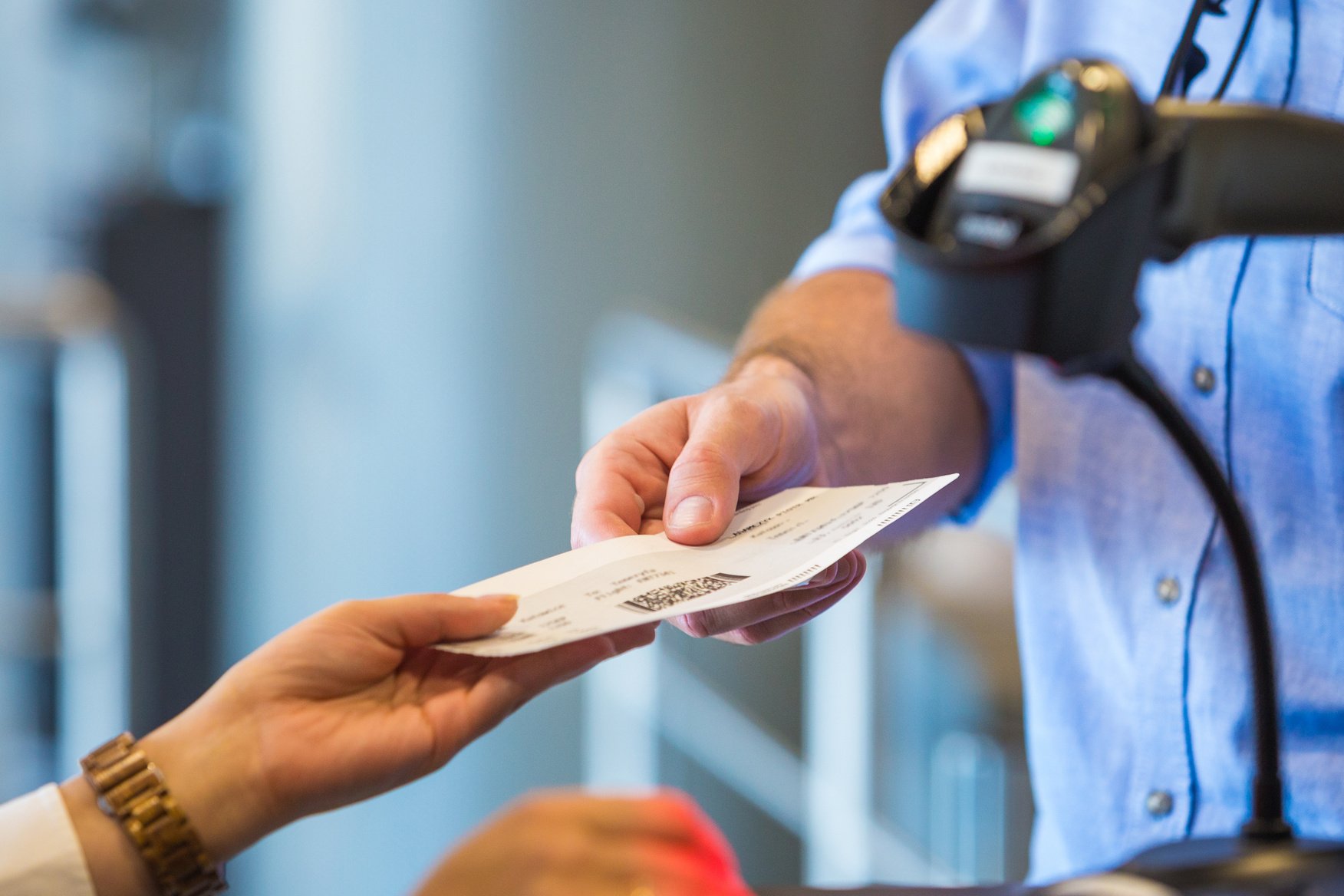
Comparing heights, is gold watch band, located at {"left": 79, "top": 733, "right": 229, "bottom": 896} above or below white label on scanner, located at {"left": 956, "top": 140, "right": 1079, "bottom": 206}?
below

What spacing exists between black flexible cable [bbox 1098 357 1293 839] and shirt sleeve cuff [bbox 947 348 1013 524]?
0.92 feet

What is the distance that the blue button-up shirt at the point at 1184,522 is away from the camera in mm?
698

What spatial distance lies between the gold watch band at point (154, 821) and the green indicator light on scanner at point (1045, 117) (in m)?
0.48

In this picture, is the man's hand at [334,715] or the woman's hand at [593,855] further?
the man's hand at [334,715]

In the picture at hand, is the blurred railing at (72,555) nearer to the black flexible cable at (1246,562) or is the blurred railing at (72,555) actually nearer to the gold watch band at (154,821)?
the gold watch band at (154,821)

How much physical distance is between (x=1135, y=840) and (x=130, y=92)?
2.30 m

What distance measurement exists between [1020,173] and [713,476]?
0.78ft

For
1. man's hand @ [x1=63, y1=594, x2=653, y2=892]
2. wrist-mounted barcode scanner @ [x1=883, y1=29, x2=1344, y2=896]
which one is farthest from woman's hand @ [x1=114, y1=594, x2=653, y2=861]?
wrist-mounted barcode scanner @ [x1=883, y1=29, x2=1344, y2=896]

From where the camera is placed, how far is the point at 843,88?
2.27 m

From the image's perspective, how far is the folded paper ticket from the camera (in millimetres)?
533

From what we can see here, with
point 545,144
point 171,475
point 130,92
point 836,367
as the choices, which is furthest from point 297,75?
point 836,367

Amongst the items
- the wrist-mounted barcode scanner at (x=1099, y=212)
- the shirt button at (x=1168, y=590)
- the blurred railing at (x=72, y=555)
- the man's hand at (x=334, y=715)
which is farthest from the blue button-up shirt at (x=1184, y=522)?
the blurred railing at (x=72, y=555)

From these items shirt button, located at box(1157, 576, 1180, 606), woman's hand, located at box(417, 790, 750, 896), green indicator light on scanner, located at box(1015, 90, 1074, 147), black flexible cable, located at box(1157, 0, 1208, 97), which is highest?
black flexible cable, located at box(1157, 0, 1208, 97)

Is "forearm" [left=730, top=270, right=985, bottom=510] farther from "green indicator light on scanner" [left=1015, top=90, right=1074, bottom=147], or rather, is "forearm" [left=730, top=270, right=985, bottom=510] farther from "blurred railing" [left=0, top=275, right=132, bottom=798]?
"blurred railing" [left=0, top=275, right=132, bottom=798]
